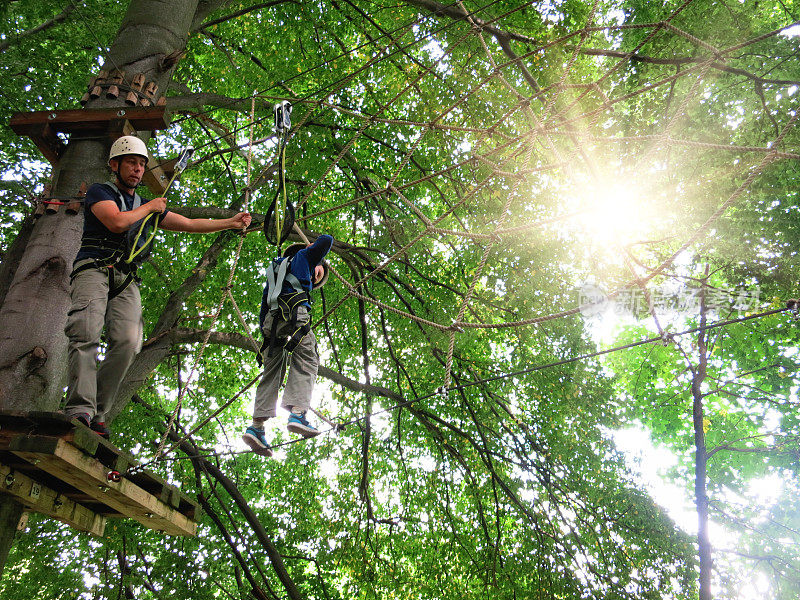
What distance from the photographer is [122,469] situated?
272cm

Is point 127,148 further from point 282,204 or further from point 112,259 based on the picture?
point 282,204

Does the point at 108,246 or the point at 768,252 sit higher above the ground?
the point at 768,252

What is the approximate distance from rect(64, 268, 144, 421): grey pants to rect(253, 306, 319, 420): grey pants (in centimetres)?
74

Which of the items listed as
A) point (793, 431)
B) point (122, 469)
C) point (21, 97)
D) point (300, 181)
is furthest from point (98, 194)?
point (793, 431)

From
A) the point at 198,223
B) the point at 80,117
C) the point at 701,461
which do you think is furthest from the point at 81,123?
the point at 701,461

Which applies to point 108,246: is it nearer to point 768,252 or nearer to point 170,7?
point 170,7

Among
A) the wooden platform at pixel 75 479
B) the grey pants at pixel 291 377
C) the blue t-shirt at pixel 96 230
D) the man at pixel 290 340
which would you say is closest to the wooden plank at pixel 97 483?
the wooden platform at pixel 75 479

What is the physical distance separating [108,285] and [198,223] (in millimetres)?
630

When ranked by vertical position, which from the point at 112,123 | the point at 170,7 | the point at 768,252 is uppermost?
the point at 768,252

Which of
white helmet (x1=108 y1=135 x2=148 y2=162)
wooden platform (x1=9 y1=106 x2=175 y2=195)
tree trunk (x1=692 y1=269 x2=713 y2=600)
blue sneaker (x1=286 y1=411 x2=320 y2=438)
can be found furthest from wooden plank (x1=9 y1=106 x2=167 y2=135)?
tree trunk (x1=692 y1=269 x2=713 y2=600)

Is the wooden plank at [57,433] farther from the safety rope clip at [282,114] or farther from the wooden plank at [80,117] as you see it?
the safety rope clip at [282,114]

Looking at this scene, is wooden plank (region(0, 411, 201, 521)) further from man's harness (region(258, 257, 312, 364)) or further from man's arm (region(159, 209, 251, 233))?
man's arm (region(159, 209, 251, 233))

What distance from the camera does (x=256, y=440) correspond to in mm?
3230

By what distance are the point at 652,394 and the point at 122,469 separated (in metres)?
12.2
